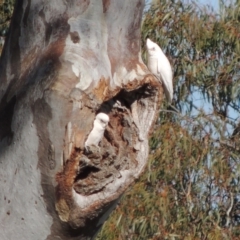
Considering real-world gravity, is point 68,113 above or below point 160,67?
below

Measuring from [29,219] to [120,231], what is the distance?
138 inches

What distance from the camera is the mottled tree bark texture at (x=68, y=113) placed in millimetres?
2637

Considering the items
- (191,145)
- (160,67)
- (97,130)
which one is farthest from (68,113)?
(191,145)

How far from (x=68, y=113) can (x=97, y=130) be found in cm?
27

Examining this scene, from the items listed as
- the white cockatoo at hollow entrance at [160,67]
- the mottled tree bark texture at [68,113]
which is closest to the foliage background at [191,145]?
the white cockatoo at hollow entrance at [160,67]

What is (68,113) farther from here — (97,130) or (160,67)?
(160,67)

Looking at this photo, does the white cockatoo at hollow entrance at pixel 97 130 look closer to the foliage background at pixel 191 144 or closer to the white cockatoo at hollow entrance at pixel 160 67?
the white cockatoo at hollow entrance at pixel 160 67

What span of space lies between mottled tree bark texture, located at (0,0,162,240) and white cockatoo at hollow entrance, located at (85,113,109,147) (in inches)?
0.9

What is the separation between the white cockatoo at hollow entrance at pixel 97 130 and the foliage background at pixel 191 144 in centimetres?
322

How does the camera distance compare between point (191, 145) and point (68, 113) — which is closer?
point (68, 113)

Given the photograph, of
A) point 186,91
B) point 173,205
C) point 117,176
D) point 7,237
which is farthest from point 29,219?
point 186,91

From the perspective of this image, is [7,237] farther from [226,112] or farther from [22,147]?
[226,112]

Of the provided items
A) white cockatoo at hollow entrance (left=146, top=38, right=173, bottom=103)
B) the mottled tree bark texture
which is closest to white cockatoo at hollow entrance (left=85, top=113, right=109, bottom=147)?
the mottled tree bark texture

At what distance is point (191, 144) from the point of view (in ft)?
21.3
